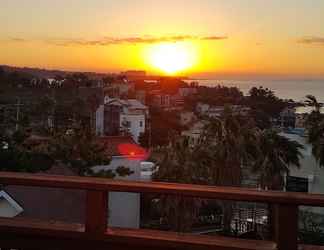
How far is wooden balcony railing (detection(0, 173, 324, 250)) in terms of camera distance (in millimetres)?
1492

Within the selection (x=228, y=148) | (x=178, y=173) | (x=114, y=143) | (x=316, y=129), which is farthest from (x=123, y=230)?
(x=228, y=148)

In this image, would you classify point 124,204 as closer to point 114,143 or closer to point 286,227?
point 286,227

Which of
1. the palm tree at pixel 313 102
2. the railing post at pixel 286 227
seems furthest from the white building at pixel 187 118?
the railing post at pixel 286 227

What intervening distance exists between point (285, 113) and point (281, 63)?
438 millimetres

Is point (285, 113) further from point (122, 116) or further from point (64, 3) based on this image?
point (64, 3)

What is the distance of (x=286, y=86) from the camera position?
12.0ft

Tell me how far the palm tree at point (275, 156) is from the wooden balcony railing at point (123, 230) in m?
3.35

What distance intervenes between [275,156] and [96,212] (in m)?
6.37

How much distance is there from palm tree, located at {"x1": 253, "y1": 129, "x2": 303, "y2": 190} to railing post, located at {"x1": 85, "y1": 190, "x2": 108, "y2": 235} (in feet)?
11.2

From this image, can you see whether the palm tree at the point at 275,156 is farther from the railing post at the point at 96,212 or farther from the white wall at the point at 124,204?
the railing post at the point at 96,212

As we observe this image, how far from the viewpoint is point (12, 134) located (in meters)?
3.35

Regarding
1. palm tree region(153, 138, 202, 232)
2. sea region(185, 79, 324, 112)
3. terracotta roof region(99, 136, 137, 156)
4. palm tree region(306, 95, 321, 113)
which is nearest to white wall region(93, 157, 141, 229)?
terracotta roof region(99, 136, 137, 156)

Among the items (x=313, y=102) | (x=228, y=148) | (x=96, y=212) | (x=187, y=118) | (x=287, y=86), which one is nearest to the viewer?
(x=96, y=212)

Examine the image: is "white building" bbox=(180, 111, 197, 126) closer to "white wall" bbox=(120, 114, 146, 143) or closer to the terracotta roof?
"white wall" bbox=(120, 114, 146, 143)
